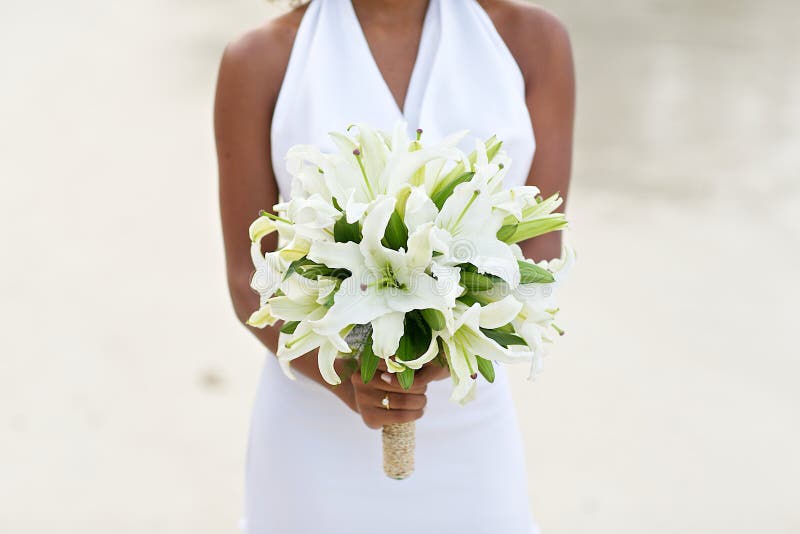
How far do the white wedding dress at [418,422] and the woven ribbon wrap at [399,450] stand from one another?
36cm

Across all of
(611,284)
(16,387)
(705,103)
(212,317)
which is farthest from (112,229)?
(705,103)

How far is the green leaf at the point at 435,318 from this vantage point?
145 centimetres

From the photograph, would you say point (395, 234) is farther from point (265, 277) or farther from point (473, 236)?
point (265, 277)

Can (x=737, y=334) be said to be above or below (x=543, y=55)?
below

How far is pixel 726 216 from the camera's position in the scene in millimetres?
5766

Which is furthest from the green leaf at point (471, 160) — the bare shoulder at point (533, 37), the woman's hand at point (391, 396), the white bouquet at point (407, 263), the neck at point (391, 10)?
the neck at point (391, 10)

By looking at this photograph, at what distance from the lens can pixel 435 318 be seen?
1446mm

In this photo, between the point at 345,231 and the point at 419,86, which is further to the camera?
the point at 419,86

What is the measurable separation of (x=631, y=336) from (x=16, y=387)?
2.74m

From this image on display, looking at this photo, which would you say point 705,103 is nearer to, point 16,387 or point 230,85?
point 16,387

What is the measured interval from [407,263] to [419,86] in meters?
0.83

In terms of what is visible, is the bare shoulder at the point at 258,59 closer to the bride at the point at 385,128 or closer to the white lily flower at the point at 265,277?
the bride at the point at 385,128

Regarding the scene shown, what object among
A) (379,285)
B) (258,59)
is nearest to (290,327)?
(379,285)

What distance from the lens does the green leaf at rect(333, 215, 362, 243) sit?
1459mm
